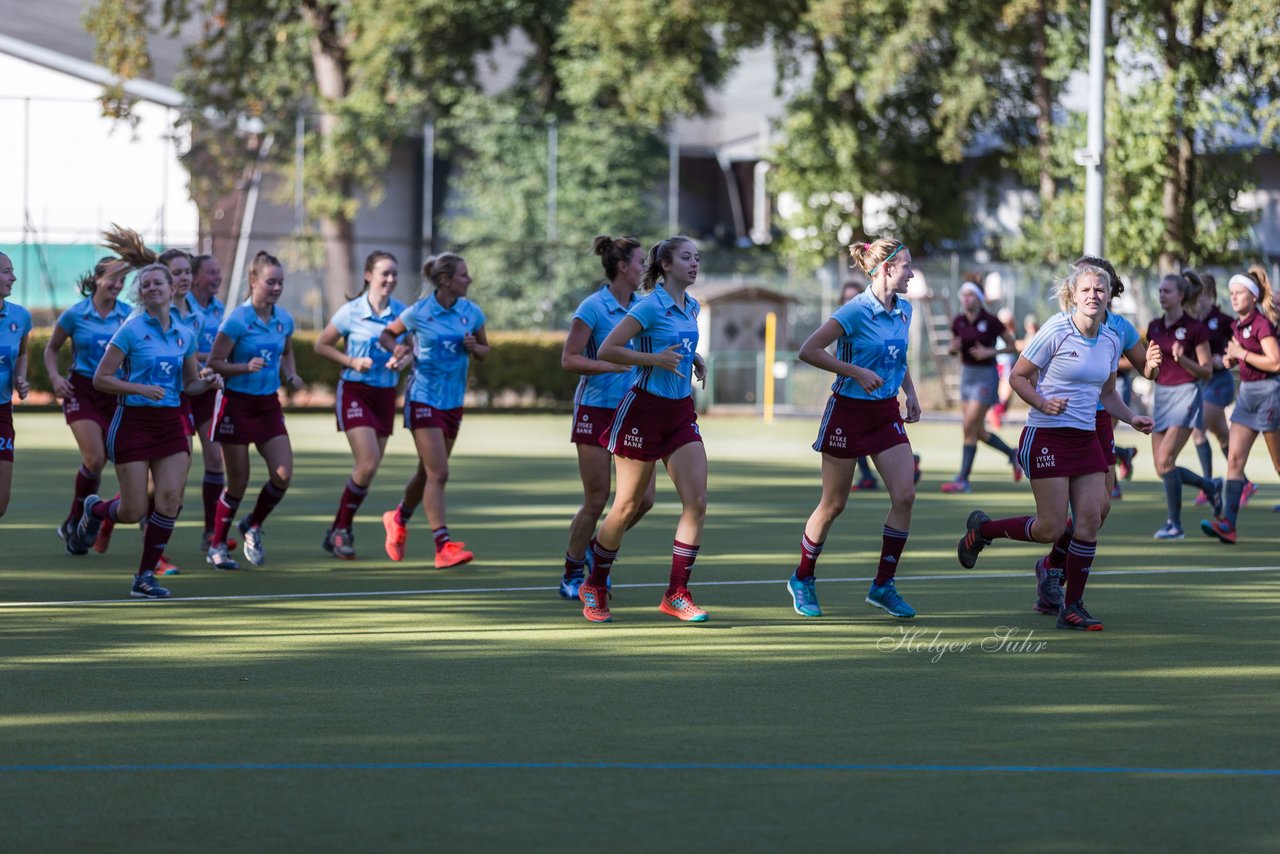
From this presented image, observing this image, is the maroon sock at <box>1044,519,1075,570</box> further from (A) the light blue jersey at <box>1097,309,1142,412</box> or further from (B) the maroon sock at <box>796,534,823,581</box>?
(B) the maroon sock at <box>796,534,823,581</box>

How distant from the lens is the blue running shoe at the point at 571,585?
33.6 ft

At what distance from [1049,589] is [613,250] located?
2.92 metres

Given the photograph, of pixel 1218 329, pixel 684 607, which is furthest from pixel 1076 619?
pixel 1218 329

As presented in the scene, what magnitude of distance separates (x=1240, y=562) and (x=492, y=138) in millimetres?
30282

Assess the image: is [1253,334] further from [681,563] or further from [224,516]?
[224,516]

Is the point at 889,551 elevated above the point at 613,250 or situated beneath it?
situated beneath

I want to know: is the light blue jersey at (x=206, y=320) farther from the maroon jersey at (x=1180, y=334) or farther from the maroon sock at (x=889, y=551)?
the maroon jersey at (x=1180, y=334)

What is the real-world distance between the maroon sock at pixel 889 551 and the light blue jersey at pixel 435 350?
3.28 meters

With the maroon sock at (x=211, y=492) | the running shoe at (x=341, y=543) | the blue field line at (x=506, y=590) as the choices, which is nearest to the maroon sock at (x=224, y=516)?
the maroon sock at (x=211, y=492)

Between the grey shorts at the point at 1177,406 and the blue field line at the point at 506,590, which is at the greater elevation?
the grey shorts at the point at 1177,406

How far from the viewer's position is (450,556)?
38.2 feet

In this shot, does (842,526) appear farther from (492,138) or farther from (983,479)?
(492,138)

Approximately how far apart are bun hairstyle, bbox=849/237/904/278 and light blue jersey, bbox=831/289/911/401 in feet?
0.48

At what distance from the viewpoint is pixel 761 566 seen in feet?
39.0
